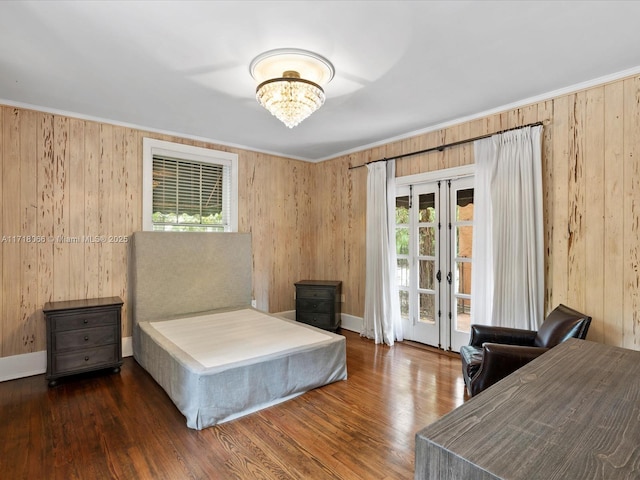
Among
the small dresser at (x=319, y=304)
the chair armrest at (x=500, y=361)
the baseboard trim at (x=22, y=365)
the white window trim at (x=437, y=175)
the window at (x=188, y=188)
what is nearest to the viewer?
the chair armrest at (x=500, y=361)

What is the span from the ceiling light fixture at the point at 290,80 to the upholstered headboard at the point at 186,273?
238cm

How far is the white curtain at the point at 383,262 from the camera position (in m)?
4.47

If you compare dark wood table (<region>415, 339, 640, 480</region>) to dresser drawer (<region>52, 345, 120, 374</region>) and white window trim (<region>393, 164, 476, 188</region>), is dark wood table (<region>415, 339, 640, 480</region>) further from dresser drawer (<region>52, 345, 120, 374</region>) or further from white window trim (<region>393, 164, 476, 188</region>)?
dresser drawer (<region>52, 345, 120, 374</region>)

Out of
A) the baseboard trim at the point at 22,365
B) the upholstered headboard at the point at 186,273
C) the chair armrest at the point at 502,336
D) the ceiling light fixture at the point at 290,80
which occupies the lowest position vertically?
the baseboard trim at the point at 22,365

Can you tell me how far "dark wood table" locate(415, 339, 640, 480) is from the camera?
601 millimetres

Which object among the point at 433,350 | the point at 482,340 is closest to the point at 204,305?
the point at 433,350

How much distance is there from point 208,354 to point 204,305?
1698mm

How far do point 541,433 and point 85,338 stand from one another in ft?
12.7

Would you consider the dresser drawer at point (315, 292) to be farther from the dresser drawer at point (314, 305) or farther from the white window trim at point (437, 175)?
the white window trim at point (437, 175)

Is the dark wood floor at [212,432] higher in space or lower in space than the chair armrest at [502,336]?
lower

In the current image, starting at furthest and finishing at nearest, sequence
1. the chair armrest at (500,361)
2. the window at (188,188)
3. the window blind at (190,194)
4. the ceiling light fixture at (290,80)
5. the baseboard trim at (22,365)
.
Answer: the window blind at (190,194) < the window at (188,188) < the baseboard trim at (22,365) < the ceiling light fixture at (290,80) < the chair armrest at (500,361)

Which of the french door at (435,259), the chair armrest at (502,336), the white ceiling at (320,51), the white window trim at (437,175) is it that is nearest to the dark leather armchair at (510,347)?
the chair armrest at (502,336)

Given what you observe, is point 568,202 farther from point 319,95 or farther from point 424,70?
point 319,95

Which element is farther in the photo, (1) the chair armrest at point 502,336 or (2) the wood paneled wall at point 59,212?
(2) the wood paneled wall at point 59,212
